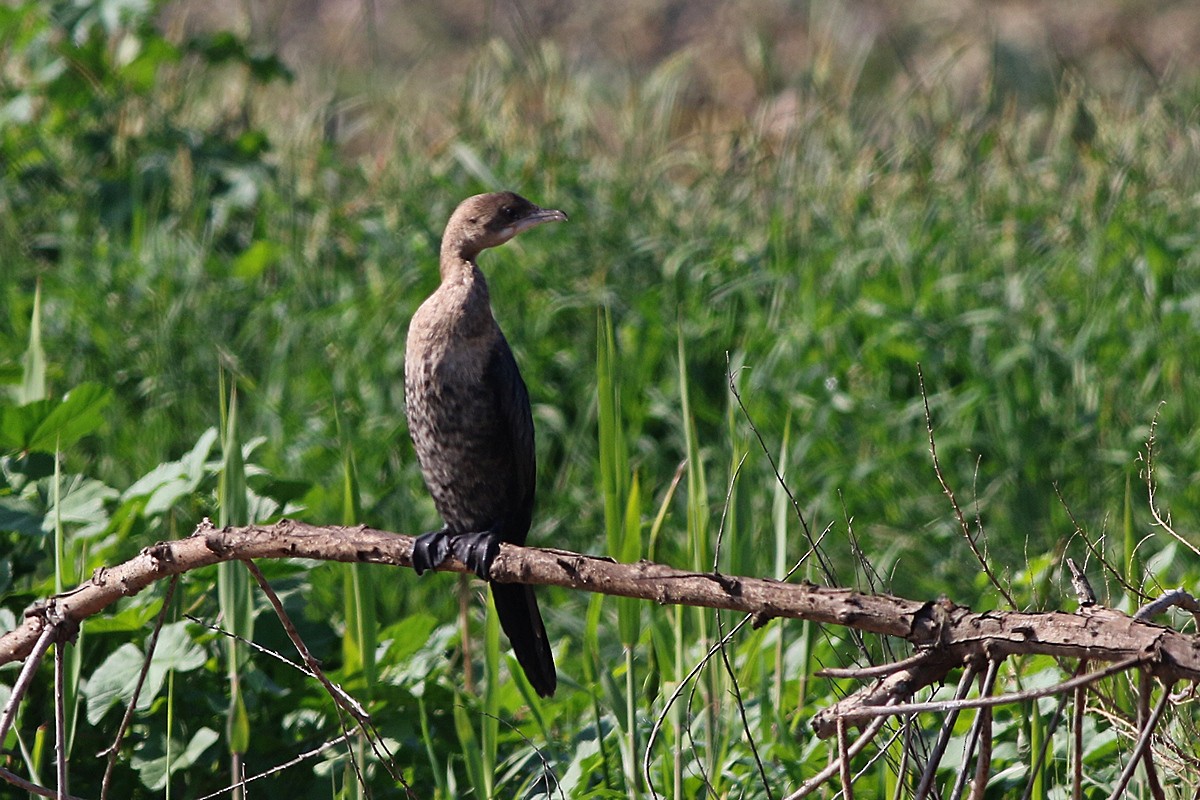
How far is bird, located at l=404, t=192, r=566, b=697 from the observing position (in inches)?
114

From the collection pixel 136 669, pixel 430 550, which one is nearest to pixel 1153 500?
pixel 430 550

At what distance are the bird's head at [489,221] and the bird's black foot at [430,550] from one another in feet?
2.11

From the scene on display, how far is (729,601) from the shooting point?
177 centimetres

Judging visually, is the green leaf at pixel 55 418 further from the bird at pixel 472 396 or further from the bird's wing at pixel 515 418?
the bird's wing at pixel 515 418

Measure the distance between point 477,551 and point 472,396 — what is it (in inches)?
16.2

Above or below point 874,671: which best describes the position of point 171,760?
below

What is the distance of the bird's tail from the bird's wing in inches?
13.7

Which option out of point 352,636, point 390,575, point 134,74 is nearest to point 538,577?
point 352,636

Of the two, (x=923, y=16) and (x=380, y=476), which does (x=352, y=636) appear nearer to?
Answer: (x=380, y=476)

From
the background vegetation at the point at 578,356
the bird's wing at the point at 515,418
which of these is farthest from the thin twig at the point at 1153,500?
the bird's wing at the point at 515,418

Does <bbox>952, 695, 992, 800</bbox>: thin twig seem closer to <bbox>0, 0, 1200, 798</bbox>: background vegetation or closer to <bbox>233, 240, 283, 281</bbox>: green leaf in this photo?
<bbox>0, 0, 1200, 798</bbox>: background vegetation

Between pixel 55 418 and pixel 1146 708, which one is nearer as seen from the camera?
pixel 1146 708

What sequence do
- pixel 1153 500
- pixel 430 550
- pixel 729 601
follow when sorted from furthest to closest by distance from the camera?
pixel 430 550 < pixel 1153 500 < pixel 729 601

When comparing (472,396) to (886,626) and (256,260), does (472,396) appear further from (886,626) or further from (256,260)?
(256,260)
